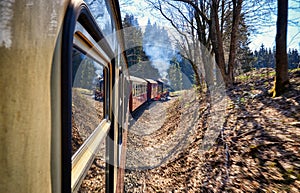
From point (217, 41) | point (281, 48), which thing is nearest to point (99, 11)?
point (281, 48)

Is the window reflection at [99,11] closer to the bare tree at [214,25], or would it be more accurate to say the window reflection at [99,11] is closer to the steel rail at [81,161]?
the steel rail at [81,161]

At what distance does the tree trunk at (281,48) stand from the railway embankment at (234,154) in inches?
11.7

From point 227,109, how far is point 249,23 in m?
6.37

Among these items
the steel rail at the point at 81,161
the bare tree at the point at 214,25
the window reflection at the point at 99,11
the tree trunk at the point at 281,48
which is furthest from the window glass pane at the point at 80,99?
Answer: the bare tree at the point at 214,25

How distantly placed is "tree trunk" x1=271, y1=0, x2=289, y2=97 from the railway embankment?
30 centimetres

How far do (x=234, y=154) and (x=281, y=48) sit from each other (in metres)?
2.88

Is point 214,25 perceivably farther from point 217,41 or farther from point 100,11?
point 100,11

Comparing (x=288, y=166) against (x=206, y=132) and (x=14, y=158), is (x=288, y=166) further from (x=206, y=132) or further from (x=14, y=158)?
(x=14, y=158)

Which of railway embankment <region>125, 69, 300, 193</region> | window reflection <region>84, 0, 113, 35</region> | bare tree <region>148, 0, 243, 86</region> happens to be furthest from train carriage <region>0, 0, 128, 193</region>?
bare tree <region>148, 0, 243, 86</region>

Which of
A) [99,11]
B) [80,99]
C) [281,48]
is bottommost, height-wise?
Answer: [80,99]

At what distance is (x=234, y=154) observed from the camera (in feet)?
11.3

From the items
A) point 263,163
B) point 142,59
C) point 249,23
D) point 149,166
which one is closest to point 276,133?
point 263,163

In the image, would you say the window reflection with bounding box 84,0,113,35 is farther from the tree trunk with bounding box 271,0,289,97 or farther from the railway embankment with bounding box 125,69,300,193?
the tree trunk with bounding box 271,0,289,97

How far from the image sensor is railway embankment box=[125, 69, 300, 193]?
105 inches
